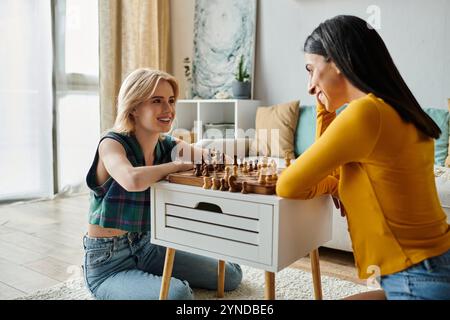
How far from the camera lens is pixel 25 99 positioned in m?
3.48

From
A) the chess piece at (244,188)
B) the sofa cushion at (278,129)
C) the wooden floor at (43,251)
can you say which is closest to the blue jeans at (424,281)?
the chess piece at (244,188)

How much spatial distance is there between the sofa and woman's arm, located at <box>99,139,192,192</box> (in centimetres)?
79

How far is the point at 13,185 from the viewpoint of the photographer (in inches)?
136

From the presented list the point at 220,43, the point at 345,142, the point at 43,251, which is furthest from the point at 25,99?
the point at 345,142

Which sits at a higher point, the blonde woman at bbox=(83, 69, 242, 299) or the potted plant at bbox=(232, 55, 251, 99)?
the potted plant at bbox=(232, 55, 251, 99)

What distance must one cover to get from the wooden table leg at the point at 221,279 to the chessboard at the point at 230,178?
20.8 inches

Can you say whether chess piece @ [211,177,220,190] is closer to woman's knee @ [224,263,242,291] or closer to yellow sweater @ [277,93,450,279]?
yellow sweater @ [277,93,450,279]

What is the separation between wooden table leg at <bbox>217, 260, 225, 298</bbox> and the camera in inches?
69.4

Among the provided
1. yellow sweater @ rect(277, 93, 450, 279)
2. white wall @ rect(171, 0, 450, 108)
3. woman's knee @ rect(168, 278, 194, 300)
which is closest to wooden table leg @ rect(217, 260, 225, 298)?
woman's knee @ rect(168, 278, 194, 300)

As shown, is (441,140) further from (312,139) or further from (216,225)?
(216,225)

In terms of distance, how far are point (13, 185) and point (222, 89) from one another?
1.90 m

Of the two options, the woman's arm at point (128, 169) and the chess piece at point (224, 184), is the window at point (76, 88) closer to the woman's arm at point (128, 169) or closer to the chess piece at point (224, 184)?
the woman's arm at point (128, 169)

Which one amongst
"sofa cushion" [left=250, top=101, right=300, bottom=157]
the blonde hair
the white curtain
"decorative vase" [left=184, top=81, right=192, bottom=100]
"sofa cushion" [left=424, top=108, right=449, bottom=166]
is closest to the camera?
the blonde hair

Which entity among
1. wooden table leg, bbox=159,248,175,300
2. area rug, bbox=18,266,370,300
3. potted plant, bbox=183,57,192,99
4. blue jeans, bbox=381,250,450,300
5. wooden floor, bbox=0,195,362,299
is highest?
potted plant, bbox=183,57,192,99
